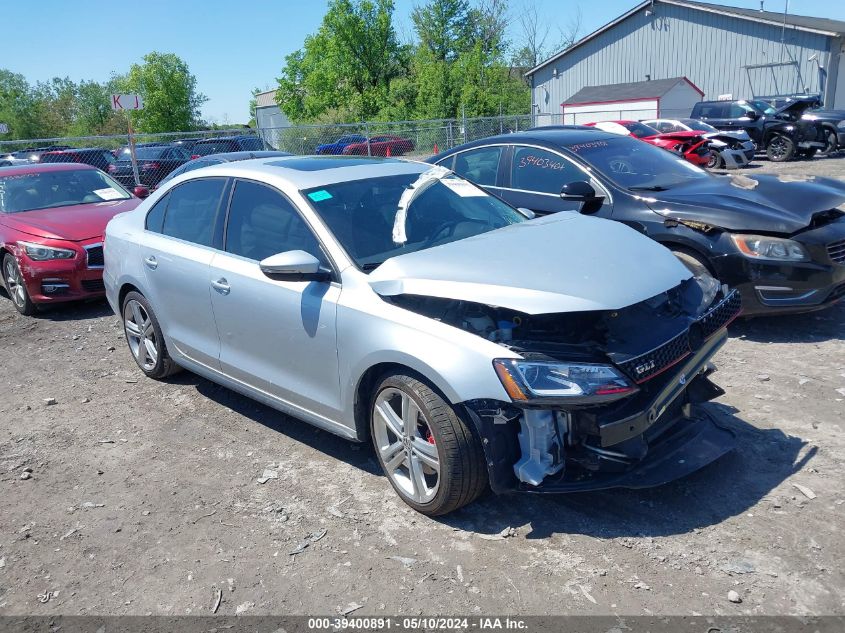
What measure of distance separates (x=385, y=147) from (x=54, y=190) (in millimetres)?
15252

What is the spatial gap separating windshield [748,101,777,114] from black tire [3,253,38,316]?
2081 centimetres

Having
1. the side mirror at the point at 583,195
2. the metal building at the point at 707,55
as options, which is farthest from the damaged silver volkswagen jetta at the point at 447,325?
the metal building at the point at 707,55

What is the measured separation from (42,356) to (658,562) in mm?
5972

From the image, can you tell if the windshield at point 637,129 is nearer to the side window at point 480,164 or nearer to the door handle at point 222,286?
the side window at point 480,164

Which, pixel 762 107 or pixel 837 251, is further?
pixel 762 107

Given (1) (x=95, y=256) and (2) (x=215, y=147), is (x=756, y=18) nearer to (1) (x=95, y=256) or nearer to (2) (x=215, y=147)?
(2) (x=215, y=147)

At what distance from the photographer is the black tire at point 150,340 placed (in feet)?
17.7

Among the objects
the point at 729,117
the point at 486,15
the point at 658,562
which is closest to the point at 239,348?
the point at 658,562

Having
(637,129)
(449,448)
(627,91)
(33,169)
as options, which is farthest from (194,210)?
(627,91)

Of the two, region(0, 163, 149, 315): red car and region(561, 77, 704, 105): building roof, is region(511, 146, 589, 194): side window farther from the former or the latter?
region(561, 77, 704, 105): building roof

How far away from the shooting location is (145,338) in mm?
5656

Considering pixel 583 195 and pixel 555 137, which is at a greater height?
pixel 555 137

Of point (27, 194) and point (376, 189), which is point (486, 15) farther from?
point (376, 189)

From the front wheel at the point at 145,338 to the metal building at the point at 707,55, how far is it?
105 ft
